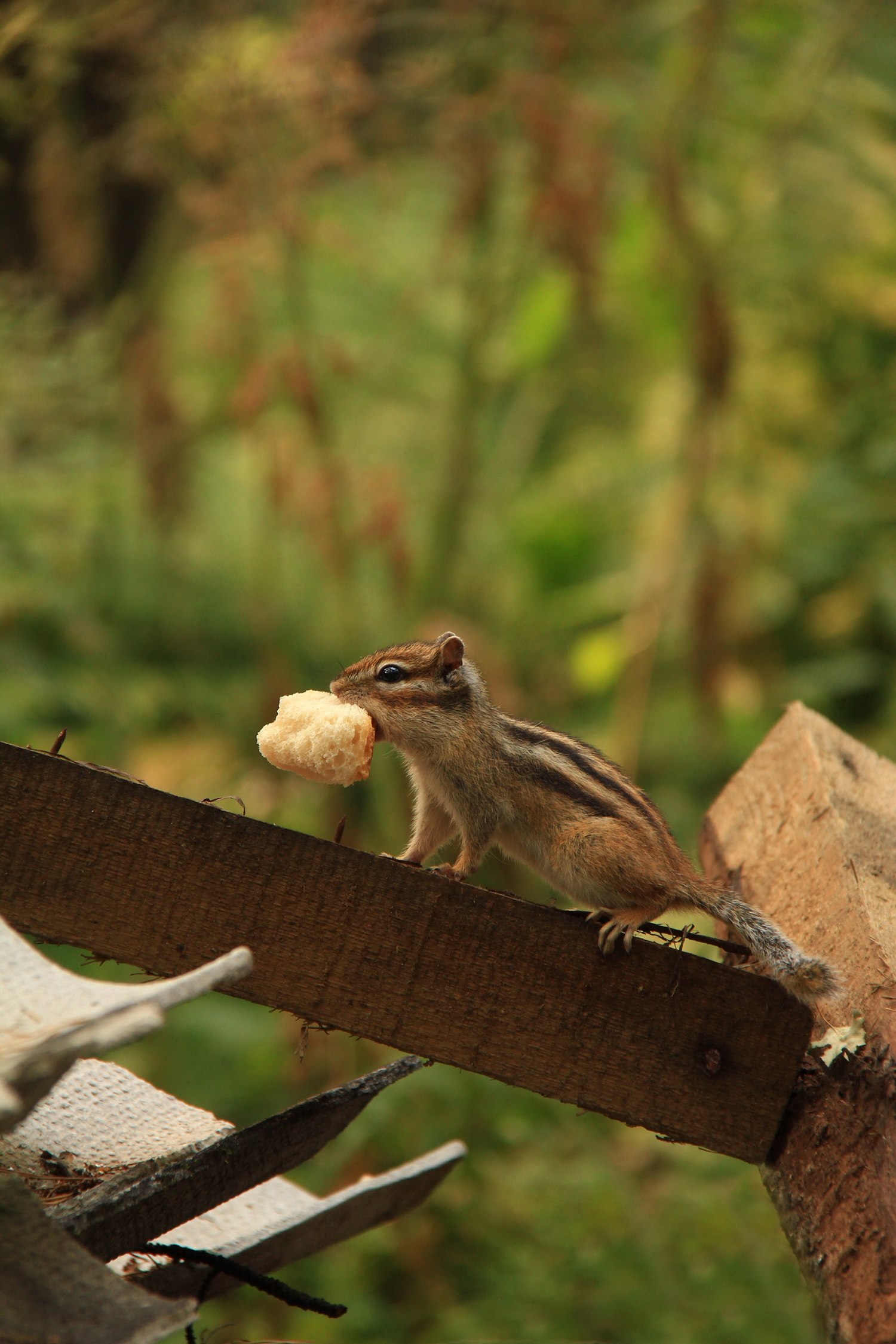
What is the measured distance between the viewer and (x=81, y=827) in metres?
1.47

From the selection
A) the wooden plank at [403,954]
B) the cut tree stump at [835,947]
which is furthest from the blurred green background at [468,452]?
the wooden plank at [403,954]

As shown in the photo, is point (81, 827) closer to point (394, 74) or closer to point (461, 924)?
point (461, 924)

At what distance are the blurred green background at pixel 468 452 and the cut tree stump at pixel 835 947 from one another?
1729mm

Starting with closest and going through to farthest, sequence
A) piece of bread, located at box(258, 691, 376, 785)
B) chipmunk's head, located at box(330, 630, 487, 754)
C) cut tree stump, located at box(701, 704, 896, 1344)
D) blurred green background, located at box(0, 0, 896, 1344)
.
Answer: cut tree stump, located at box(701, 704, 896, 1344), piece of bread, located at box(258, 691, 376, 785), chipmunk's head, located at box(330, 630, 487, 754), blurred green background, located at box(0, 0, 896, 1344)

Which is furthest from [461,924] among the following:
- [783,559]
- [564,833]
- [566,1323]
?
[783,559]

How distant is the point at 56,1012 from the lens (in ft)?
3.39

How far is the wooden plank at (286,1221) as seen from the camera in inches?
71.8

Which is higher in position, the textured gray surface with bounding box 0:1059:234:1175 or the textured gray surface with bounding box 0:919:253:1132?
the textured gray surface with bounding box 0:919:253:1132

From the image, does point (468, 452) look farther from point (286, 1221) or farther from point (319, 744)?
point (286, 1221)

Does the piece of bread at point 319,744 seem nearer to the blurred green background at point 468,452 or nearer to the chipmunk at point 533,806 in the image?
the chipmunk at point 533,806

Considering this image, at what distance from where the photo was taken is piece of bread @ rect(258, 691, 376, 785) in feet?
5.87

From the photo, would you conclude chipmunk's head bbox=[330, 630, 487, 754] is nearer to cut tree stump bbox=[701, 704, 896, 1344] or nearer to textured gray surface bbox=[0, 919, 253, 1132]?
cut tree stump bbox=[701, 704, 896, 1344]

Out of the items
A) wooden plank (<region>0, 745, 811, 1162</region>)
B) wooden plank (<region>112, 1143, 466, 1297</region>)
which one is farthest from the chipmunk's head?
wooden plank (<region>0, 745, 811, 1162</region>)

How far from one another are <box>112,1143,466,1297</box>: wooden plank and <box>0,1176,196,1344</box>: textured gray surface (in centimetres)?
59
